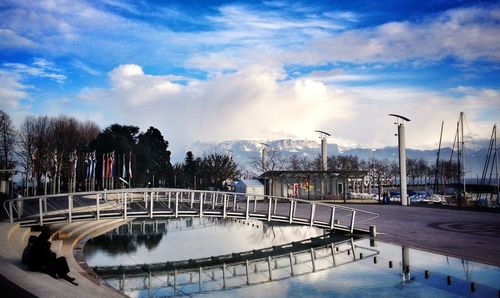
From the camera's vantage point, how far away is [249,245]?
84.9ft

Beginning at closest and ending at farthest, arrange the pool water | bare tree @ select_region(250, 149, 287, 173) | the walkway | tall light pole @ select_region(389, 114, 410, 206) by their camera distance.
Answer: the pool water, the walkway, tall light pole @ select_region(389, 114, 410, 206), bare tree @ select_region(250, 149, 287, 173)

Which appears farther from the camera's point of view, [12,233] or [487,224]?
[487,224]

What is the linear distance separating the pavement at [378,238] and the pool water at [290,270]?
1.11m

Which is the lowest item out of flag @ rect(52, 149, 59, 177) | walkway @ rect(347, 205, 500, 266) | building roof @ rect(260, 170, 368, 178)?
walkway @ rect(347, 205, 500, 266)

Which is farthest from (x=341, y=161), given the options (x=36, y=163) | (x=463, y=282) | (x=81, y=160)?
(x=463, y=282)

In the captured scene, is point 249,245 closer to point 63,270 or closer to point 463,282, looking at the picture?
point 463,282

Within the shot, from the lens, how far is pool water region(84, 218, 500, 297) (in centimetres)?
1474

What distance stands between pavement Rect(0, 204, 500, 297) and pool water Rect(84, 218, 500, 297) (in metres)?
1.11

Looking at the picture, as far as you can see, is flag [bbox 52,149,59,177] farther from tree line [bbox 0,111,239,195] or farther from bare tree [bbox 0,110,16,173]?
bare tree [bbox 0,110,16,173]

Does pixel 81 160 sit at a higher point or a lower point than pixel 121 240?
higher

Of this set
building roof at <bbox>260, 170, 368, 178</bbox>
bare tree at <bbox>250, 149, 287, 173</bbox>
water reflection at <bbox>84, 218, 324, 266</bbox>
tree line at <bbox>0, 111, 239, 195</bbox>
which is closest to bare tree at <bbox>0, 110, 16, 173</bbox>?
tree line at <bbox>0, 111, 239, 195</bbox>

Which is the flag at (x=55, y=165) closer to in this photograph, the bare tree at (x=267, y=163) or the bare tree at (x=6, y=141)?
the bare tree at (x=6, y=141)

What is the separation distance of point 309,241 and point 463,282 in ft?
42.0

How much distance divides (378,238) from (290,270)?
29.4ft
